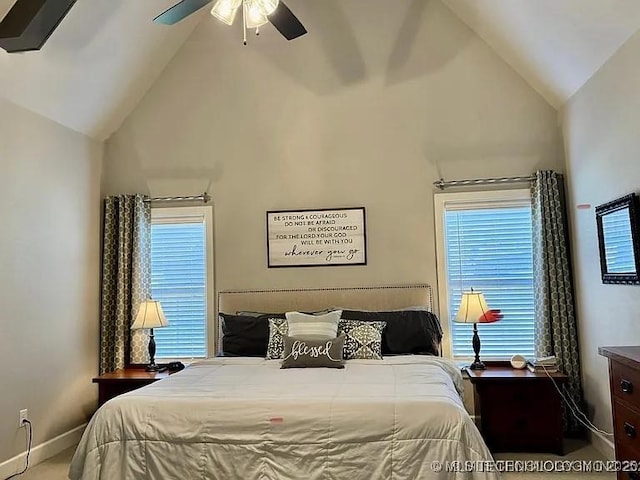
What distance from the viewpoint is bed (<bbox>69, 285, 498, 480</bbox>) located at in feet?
8.80

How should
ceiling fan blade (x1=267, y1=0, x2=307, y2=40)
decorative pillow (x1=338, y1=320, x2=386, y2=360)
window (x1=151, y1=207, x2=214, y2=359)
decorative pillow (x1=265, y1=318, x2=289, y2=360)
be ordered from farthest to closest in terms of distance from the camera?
window (x1=151, y1=207, x2=214, y2=359) → decorative pillow (x1=265, y1=318, x2=289, y2=360) → decorative pillow (x1=338, y1=320, x2=386, y2=360) → ceiling fan blade (x1=267, y1=0, x2=307, y2=40)

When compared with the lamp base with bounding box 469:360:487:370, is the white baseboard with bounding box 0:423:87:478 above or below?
below

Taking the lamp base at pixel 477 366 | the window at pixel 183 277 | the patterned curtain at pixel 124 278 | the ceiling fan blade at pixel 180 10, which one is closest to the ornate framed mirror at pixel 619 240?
the lamp base at pixel 477 366

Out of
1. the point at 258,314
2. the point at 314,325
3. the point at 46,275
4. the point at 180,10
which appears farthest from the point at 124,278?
the point at 180,10

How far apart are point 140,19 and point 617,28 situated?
12.1 ft

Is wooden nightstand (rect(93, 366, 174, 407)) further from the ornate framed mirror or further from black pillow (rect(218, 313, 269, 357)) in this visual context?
the ornate framed mirror

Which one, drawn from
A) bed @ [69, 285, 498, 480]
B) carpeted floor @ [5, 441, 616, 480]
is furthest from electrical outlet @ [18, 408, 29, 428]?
bed @ [69, 285, 498, 480]

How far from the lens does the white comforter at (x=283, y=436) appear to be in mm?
2684

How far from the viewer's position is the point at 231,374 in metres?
3.73

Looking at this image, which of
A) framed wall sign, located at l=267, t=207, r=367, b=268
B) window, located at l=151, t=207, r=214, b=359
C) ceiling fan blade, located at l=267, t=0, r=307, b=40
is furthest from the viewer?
window, located at l=151, t=207, r=214, b=359

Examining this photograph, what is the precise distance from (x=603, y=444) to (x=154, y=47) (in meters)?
5.12

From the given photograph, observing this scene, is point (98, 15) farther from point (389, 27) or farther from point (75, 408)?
point (75, 408)

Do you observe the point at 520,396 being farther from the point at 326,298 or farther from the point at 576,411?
the point at 326,298

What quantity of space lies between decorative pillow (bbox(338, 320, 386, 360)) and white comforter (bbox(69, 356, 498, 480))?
3.45 feet
